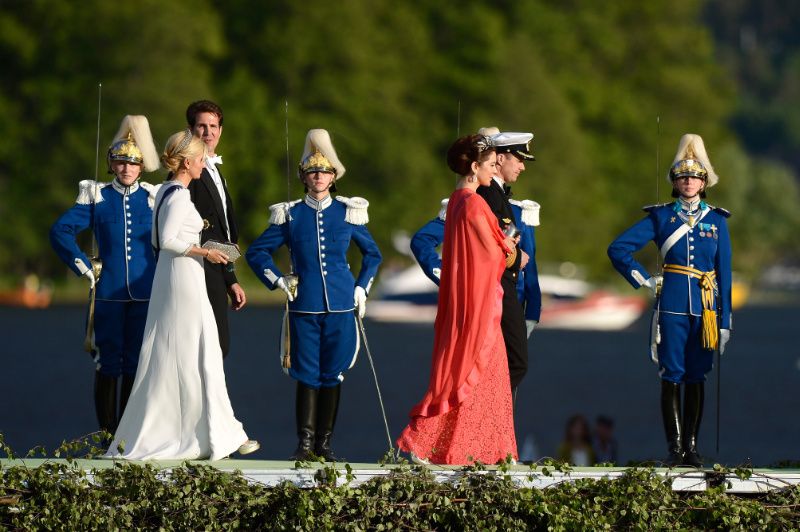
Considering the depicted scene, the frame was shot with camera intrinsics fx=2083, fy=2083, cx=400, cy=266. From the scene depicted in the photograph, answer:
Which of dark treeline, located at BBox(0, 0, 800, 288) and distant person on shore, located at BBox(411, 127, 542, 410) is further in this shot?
dark treeline, located at BBox(0, 0, 800, 288)

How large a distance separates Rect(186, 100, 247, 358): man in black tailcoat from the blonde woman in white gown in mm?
248

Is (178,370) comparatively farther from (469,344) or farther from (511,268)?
(511,268)

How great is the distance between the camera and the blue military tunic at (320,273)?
42.2 ft

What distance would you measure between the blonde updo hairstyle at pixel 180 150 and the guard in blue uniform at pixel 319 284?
828 millimetres

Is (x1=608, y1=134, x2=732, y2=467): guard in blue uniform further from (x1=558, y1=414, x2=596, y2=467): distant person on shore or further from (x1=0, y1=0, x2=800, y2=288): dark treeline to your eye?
(x1=0, y1=0, x2=800, y2=288): dark treeline

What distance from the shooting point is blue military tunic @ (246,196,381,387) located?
1285 cm

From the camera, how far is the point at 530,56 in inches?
2621

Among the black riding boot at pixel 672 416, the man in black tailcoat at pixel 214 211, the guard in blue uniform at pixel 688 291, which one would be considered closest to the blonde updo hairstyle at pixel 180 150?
the man in black tailcoat at pixel 214 211

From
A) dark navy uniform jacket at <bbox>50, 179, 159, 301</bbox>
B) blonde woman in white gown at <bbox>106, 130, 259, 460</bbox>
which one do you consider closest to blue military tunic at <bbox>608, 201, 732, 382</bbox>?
blonde woman in white gown at <bbox>106, 130, 259, 460</bbox>

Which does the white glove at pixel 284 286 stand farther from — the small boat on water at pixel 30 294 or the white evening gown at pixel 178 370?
the small boat on water at pixel 30 294

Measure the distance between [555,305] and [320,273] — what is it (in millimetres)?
60214

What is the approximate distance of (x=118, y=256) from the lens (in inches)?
520

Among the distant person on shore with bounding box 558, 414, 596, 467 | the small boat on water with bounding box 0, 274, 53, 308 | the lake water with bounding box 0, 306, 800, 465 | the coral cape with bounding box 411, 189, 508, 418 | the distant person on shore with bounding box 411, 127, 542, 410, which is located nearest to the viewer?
the coral cape with bounding box 411, 189, 508, 418

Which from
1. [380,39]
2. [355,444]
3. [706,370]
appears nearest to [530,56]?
[380,39]
